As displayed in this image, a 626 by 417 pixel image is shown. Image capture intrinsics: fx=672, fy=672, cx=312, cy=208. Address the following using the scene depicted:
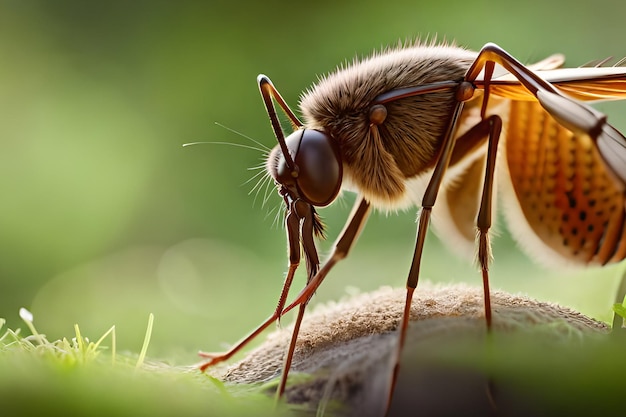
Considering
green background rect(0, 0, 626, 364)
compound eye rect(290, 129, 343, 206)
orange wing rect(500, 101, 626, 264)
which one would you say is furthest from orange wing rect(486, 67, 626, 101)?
green background rect(0, 0, 626, 364)

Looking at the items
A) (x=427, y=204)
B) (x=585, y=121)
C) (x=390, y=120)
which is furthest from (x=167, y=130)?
(x=585, y=121)

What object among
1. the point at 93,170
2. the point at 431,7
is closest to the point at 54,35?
the point at 93,170

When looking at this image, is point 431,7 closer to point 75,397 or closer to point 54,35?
point 54,35

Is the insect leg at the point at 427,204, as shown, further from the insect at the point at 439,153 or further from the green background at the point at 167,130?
the green background at the point at 167,130

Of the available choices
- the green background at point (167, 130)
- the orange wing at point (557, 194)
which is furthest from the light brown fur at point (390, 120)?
the green background at point (167, 130)

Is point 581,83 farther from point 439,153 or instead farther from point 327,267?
point 327,267

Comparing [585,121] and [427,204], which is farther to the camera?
[427,204]
